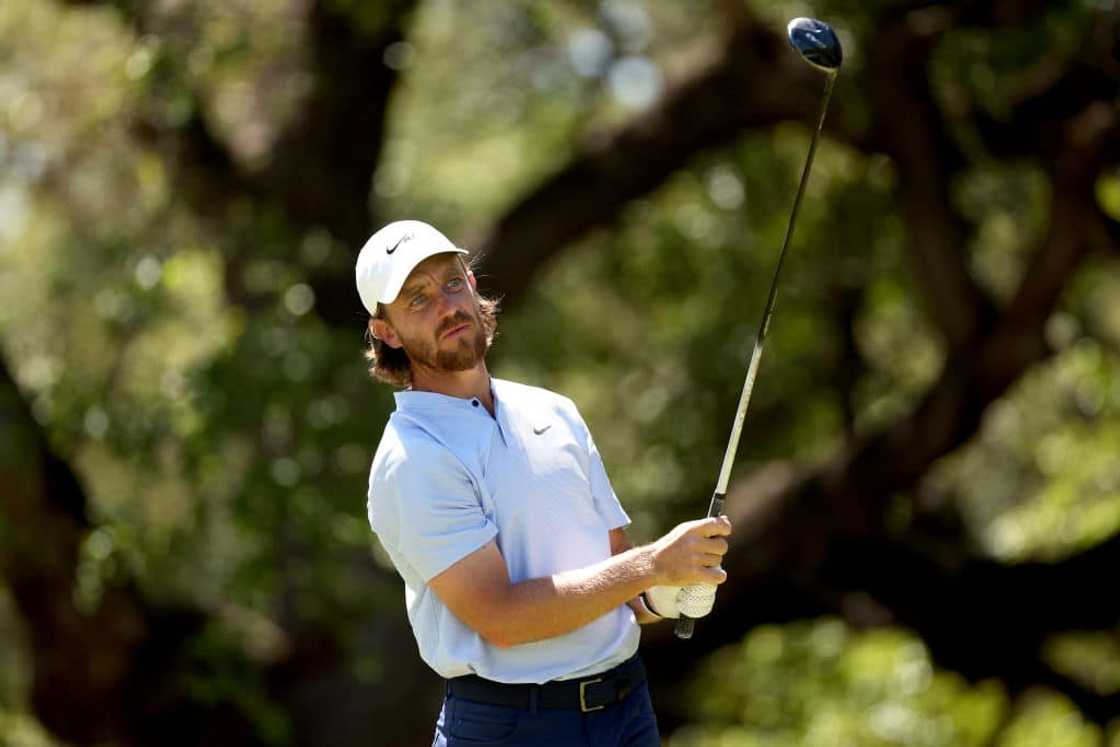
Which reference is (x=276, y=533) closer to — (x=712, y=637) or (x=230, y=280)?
(x=230, y=280)

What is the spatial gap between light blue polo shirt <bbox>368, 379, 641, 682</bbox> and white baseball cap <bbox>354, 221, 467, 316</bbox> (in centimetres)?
20

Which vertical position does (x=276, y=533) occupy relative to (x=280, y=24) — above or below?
below

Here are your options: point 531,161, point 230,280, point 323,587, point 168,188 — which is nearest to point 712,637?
point 323,587

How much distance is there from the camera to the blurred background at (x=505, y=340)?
7941 mm

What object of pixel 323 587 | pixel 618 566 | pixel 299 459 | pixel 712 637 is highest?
pixel 618 566

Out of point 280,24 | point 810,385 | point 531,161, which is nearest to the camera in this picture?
point 280,24

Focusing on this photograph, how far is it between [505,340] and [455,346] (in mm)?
8404

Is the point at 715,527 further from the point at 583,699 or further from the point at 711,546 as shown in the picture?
the point at 583,699

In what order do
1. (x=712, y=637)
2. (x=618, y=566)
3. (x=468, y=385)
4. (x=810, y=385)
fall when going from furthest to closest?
1. (x=810, y=385)
2. (x=712, y=637)
3. (x=468, y=385)
4. (x=618, y=566)

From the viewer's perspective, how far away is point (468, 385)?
124 inches

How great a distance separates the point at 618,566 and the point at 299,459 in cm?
536

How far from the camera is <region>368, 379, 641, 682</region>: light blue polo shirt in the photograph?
2.92 metres

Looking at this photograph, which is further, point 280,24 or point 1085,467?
point 1085,467

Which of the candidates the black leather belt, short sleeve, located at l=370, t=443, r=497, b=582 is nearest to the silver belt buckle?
the black leather belt
